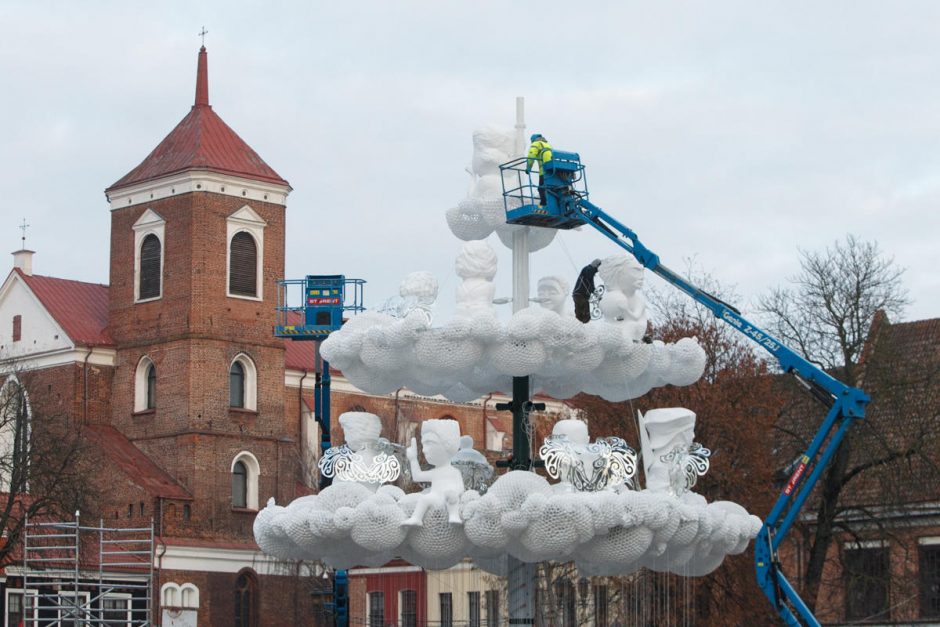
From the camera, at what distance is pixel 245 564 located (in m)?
64.0

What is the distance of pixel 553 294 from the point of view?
18.3 meters

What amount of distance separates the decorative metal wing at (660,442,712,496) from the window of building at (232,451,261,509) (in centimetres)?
4824

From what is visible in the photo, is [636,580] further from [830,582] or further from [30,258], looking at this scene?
[30,258]

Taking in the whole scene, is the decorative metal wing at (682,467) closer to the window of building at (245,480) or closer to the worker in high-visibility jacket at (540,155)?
the worker in high-visibility jacket at (540,155)

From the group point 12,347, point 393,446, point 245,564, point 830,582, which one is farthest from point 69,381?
point 393,446

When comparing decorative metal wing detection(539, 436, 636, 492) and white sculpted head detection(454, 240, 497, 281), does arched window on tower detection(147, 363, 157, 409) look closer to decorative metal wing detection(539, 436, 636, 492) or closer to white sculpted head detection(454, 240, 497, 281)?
white sculpted head detection(454, 240, 497, 281)

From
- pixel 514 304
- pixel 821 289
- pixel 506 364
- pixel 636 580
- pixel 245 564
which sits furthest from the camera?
pixel 245 564

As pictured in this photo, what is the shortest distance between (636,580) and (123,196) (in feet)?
154

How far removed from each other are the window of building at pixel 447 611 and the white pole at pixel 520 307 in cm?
231

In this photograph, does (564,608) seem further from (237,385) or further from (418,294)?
(237,385)

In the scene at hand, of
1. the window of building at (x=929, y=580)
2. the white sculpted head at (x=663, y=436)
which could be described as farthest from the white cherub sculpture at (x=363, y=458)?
the window of building at (x=929, y=580)

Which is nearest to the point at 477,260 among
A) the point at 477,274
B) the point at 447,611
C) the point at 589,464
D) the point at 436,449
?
the point at 477,274

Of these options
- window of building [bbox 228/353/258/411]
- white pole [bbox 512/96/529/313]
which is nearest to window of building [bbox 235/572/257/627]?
window of building [bbox 228/353/258/411]

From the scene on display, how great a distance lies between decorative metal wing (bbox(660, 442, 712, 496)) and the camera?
17828 millimetres
